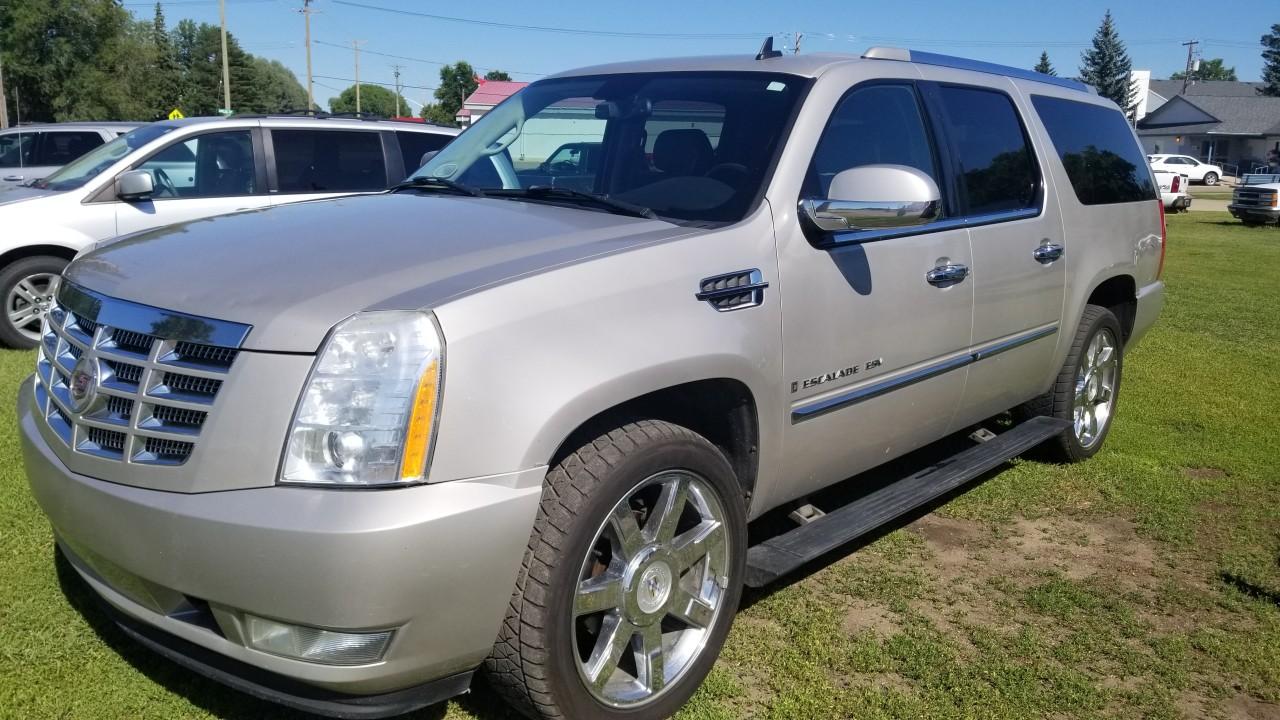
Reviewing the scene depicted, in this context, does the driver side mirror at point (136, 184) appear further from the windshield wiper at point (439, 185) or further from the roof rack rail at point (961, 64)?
the roof rack rail at point (961, 64)

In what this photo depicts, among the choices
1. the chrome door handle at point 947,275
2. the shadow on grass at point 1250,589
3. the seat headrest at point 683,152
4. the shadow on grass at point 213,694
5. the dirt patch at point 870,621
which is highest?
the seat headrest at point 683,152

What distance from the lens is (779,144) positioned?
134 inches

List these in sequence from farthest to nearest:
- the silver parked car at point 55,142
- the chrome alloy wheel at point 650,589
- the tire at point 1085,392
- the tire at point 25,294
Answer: the silver parked car at point 55,142 → the tire at point 25,294 → the tire at point 1085,392 → the chrome alloy wheel at point 650,589

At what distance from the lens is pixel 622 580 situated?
2.81m

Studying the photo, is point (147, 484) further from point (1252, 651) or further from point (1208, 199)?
point (1208, 199)

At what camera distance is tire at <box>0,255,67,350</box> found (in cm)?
758

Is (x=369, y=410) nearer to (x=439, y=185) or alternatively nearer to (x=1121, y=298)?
(x=439, y=185)

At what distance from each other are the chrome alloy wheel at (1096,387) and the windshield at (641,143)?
266 centimetres

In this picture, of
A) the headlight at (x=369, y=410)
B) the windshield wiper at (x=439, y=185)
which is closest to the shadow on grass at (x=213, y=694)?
the headlight at (x=369, y=410)

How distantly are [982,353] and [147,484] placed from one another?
3157 millimetres

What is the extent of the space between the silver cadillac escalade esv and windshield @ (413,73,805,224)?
1 cm

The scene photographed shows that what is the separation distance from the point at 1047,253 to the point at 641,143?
79.5 inches

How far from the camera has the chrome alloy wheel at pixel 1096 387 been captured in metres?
5.42

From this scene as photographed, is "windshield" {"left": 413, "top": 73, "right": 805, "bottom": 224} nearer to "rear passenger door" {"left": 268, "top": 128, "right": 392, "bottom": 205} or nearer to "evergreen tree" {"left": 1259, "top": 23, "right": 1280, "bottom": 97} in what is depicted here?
"rear passenger door" {"left": 268, "top": 128, "right": 392, "bottom": 205}
